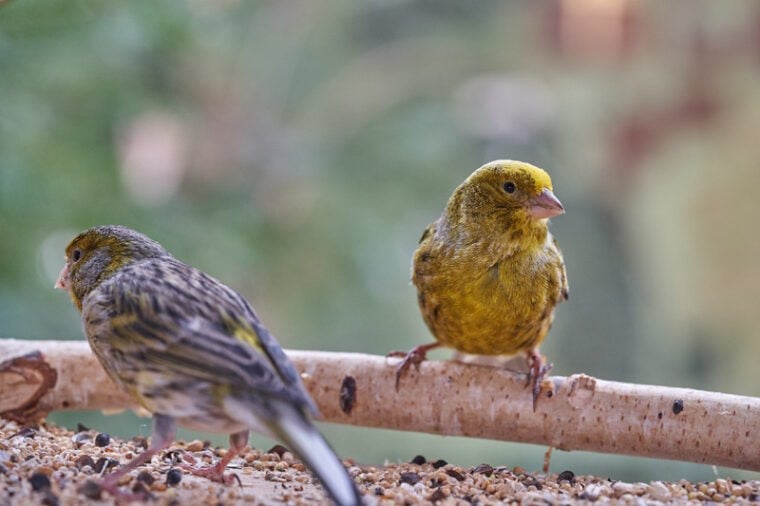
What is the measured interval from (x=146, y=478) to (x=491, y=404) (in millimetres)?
1123

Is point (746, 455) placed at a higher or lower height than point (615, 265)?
lower

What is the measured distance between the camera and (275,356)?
2420mm

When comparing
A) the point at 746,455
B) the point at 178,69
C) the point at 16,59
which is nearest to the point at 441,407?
the point at 746,455

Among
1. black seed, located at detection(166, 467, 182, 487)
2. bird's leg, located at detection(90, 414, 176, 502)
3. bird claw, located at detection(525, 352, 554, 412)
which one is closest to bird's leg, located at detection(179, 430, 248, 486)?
black seed, located at detection(166, 467, 182, 487)

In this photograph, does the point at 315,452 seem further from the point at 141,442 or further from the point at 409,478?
the point at 141,442

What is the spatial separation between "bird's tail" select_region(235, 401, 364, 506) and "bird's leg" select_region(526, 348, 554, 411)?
1040 millimetres

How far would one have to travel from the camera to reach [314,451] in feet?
7.16

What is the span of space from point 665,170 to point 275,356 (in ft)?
16.3

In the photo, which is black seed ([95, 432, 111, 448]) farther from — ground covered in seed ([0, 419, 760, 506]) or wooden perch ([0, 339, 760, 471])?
wooden perch ([0, 339, 760, 471])

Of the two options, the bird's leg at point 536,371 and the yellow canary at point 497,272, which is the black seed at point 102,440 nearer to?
the yellow canary at point 497,272

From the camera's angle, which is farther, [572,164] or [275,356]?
[572,164]

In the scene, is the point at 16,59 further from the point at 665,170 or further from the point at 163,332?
the point at 665,170

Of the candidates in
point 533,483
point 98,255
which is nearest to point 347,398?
point 533,483

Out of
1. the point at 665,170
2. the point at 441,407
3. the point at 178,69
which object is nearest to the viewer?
the point at 441,407
